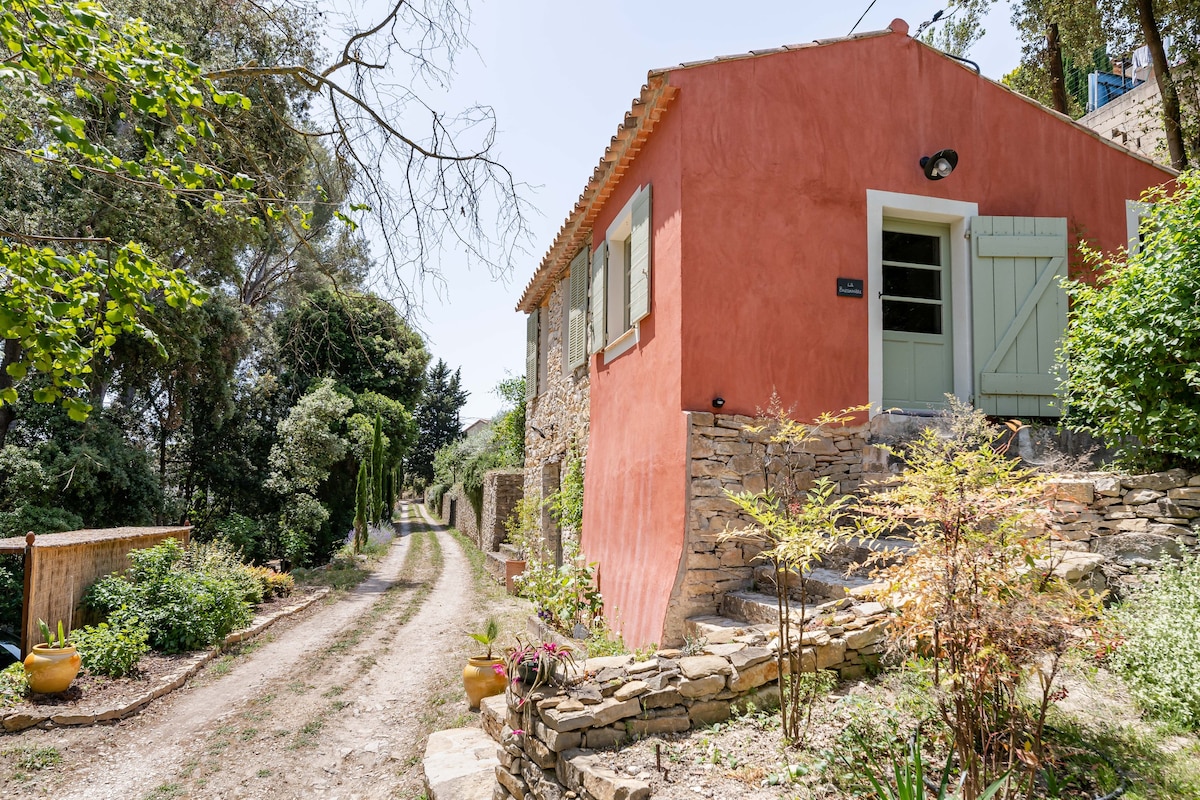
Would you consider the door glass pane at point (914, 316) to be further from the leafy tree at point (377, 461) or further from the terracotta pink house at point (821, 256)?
the leafy tree at point (377, 461)

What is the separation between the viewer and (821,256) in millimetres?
5945

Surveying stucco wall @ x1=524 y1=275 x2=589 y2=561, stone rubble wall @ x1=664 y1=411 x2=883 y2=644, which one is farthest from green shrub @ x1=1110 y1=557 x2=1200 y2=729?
stucco wall @ x1=524 y1=275 x2=589 y2=561

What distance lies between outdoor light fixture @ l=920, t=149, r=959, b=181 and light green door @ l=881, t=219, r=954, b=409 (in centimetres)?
47

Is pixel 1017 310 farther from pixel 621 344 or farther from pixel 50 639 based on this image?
pixel 50 639

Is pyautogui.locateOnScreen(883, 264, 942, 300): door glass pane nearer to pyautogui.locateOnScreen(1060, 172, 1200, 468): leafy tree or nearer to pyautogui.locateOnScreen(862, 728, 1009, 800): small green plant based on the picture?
pyautogui.locateOnScreen(1060, 172, 1200, 468): leafy tree

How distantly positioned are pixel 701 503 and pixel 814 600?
1.07 metres

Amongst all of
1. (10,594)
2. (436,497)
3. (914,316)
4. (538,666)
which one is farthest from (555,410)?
(436,497)

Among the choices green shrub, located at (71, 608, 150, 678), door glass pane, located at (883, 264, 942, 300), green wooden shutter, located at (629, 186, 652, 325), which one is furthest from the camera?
green shrub, located at (71, 608, 150, 678)

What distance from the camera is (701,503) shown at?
5.34 meters

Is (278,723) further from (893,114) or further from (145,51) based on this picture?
(893,114)

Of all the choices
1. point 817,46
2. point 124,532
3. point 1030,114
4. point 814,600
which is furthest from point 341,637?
point 1030,114

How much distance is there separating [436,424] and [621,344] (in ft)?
112

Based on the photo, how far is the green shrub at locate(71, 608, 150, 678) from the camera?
6836 millimetres

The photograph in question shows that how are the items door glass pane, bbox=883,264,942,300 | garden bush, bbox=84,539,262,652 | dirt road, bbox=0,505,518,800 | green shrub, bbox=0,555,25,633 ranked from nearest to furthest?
dirt road, bbox=0,505,518,800 < door glass pane, bbox=883,264,942,300 < green shrub, bbox=0,555,25,633 < garden bush, bbox=84,539,262,652
